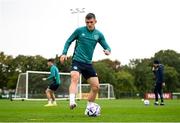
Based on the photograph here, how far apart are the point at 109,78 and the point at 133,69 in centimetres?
1589

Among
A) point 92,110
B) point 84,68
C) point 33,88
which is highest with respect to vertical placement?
point 33,88

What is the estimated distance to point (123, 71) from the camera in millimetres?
140250

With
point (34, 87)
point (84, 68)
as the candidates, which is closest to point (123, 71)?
point (34, 87)

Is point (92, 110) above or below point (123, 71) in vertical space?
below

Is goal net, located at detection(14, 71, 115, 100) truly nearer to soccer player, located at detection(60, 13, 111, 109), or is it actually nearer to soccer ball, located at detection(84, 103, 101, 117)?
soccer player, located at detection(60, 13, 111, 109)

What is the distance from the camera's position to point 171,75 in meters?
133

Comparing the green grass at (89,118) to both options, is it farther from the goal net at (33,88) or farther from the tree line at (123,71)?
the tree line at (123,71)

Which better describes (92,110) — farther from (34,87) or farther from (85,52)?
(34,87)

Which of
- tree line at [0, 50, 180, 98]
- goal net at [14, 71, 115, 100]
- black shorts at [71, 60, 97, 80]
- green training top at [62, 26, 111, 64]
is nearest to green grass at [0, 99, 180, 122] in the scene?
black shorts at [71, 60, 97, 80]

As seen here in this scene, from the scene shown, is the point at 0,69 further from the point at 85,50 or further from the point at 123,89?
the point at 85,50

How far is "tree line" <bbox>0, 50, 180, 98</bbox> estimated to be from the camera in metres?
110

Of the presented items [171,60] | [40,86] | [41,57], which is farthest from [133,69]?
[40,86]

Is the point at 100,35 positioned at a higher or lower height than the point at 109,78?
lower

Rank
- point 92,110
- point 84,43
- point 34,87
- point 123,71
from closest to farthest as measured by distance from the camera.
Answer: point 92,110
point 84,43
point 34,87
point 123,71
